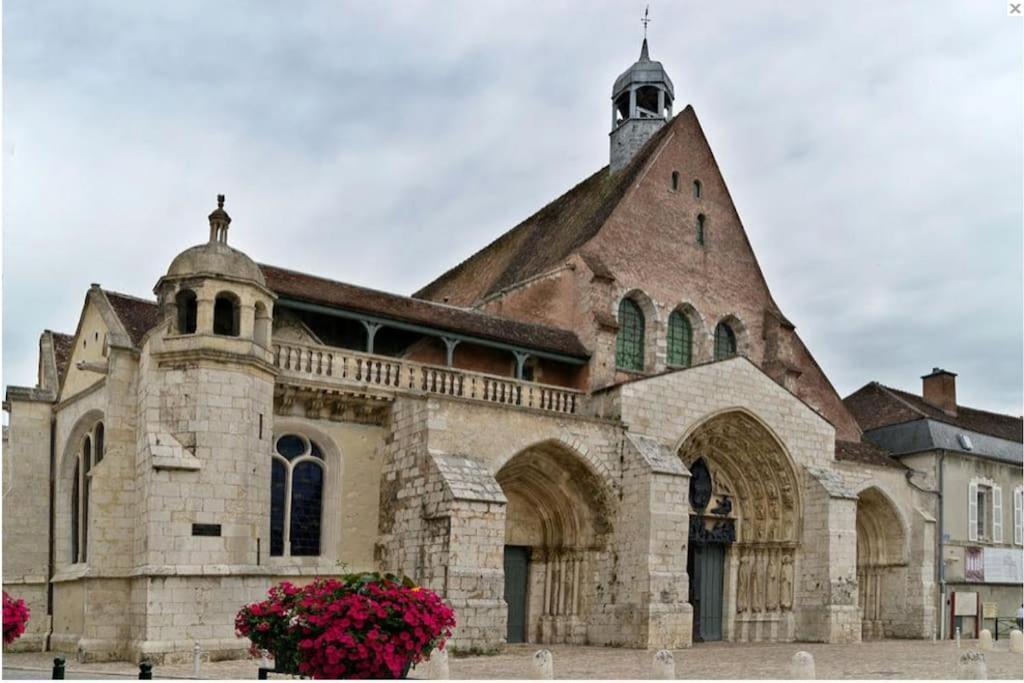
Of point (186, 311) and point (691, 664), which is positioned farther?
point (186, 311)

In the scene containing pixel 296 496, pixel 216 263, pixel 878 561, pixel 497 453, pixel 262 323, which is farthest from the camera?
pixel 878 561

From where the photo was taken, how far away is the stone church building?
663 inches

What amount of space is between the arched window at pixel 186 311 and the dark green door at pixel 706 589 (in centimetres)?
1197

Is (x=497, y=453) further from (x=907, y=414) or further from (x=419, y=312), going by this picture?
(x=907, y=414)

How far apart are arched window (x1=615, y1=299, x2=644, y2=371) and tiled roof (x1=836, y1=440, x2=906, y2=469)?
5.77 m

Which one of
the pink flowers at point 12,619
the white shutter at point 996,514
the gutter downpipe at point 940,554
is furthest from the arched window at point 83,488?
the white shutter at point 996,514

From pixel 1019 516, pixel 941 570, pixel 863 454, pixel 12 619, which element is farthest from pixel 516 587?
pixel 1019 516

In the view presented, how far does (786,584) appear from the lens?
23938 mm

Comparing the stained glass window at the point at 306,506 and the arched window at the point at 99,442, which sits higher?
the arched window at the point at 99,442

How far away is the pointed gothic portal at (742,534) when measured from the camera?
23.6 meters

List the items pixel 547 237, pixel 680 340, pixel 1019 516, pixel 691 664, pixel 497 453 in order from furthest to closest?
pixel 1019 516 → pixel 547 237 → pixel 680 340 → pixel 497 453 → pixel 691 664

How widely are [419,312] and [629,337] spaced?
6.03 meters

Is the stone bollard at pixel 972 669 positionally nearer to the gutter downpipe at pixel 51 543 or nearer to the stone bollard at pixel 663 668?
the stone bollard at pixel 663 668

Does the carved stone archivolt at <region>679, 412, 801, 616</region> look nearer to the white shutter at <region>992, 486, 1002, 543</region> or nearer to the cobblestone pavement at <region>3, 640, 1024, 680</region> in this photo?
the cobblestone pavement at <region>3, 640, 1024, 680</region>
